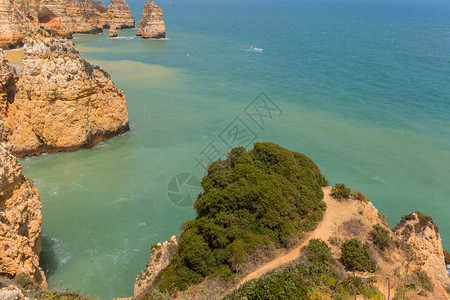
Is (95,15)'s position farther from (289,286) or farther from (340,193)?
(289,286)

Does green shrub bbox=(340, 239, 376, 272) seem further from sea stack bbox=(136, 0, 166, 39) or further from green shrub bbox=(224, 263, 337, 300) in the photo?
sea stack bbox=(136, 0, 166, 39)

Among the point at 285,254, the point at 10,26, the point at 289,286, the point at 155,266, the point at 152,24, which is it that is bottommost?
the point at 155,266

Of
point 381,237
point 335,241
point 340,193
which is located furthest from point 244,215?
point 381,237

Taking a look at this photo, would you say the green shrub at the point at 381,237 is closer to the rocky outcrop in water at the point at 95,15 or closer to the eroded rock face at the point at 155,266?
the eroded rock face at the point at 155,266

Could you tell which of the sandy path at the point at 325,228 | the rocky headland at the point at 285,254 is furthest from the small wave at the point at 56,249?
the sandy path at the point at 325,228

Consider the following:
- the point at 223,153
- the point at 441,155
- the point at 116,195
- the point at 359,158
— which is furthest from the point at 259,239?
the point at 441,155

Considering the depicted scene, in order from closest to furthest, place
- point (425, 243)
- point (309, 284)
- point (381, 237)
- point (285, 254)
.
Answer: point (309, 284), point (285, 254), point (381, 237), point (425, 243)

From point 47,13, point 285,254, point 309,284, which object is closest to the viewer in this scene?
point 309,284

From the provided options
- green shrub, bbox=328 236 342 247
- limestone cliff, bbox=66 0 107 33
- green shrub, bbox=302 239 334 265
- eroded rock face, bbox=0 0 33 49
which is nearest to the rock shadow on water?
green shrub, bbox=302 239 334 265
